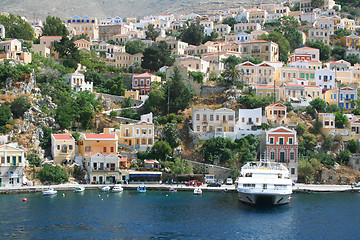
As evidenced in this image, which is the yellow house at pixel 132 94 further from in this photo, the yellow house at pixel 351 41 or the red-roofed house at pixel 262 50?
the yellow house at pixel 351 41

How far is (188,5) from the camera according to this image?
19662cm

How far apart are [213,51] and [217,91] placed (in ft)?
78.6

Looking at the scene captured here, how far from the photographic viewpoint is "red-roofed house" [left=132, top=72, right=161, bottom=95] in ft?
309

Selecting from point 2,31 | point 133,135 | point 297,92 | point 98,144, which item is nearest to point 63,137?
point 98,144

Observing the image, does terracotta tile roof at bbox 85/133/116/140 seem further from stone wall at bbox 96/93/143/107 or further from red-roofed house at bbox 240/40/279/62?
red-roofed house at bbox 240/40/279/62

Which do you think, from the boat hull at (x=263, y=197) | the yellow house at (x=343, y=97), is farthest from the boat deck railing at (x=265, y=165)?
the yellow house at (x=343, y=97)

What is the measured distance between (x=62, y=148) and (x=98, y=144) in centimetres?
432

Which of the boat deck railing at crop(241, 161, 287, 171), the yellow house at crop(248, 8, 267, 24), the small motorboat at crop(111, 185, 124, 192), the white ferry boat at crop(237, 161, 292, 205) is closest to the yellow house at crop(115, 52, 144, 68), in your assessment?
the boat deck railing at crop(241, 161, 287, 171)

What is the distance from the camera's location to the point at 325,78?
9750 centimetres

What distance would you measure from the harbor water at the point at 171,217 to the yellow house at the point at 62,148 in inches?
328

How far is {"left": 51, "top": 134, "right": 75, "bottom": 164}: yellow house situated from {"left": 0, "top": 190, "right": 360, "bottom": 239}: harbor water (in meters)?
8.33

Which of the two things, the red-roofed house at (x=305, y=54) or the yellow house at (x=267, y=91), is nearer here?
the yellow house at (x=267, y=91)

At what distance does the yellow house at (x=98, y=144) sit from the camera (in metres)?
76.5

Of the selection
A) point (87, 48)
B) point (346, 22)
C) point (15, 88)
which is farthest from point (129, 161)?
point (346, 22)
